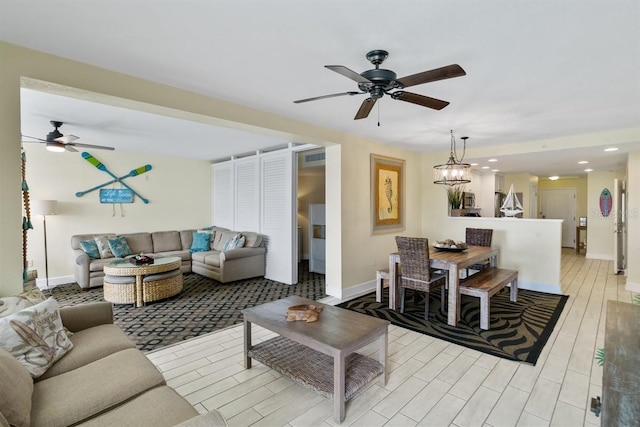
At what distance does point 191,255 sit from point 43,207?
101 inches

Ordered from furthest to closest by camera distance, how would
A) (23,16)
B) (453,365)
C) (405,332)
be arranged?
(405,332)
(453,365)
(23,16)

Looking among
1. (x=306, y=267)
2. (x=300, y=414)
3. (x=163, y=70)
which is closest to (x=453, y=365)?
(x=300, y=414)

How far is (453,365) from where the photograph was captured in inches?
109

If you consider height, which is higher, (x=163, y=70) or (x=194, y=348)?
(x=163, y=70)

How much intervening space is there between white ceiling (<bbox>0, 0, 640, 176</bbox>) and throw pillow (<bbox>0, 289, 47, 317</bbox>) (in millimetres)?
1724

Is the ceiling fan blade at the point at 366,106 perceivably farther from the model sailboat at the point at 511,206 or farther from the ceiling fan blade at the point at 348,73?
the model sailboat at the point at 511,206

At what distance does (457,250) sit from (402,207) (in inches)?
64.2

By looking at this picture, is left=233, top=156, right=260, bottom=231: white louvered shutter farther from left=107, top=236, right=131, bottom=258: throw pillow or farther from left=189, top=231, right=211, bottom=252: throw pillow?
left=107, top=236, right=131, bottom=258: throw pillow

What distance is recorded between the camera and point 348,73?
1922mm

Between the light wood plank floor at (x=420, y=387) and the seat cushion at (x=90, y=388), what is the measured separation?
682 mm

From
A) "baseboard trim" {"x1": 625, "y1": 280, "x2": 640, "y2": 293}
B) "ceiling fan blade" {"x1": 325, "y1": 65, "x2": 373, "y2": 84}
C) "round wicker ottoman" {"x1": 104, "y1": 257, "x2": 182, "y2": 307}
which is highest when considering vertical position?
"ceiling fan blade" {"x1": 325, "y1": 65, "x2": 373, "y2": 84}

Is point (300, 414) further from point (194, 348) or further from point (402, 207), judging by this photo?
point (402, 207)

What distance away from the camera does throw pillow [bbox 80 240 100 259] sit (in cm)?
551

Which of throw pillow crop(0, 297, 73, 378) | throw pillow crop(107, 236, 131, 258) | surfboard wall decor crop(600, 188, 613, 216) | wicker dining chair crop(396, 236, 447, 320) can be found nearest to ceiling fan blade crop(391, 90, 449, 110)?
wicker dining chair crop(396, 236, 447, 320)
